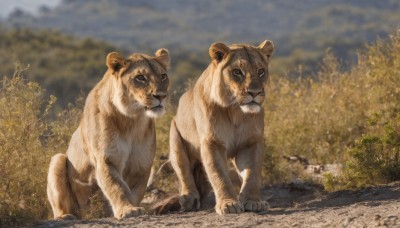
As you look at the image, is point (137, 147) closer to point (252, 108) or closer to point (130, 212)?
point (130, 212)

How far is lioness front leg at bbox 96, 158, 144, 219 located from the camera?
7.08 meters

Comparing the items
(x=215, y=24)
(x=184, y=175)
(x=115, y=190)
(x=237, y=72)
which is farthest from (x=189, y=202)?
(x=215, y=24)

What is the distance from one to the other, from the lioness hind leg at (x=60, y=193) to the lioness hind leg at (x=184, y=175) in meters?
1.04

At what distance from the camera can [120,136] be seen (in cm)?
746

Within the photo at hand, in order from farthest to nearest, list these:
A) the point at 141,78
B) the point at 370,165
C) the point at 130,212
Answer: the point at 370,165 < the point at 141,78 < the point at 130,212

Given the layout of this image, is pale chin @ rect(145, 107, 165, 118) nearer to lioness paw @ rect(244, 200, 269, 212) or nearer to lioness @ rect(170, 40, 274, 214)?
lioness @ rect(170, 40, 274, 214)

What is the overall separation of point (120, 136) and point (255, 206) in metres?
1.34

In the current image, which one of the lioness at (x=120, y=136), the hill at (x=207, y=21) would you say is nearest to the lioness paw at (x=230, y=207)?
the lioness at (x=120, y=136)

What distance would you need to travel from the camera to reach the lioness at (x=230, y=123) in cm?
717

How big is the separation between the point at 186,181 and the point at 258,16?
187582 millimetres

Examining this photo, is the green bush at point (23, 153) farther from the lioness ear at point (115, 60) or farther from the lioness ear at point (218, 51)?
the lioness ear at point (218, 51)

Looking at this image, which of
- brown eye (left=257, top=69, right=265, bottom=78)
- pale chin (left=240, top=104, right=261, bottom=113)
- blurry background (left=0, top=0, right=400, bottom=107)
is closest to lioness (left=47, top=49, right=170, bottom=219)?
pale chin (left=240, top=104, right=261, bottom=113)

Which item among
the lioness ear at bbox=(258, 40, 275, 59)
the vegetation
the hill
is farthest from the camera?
the hill

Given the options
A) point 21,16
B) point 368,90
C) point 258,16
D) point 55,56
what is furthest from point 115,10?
point 368,90
